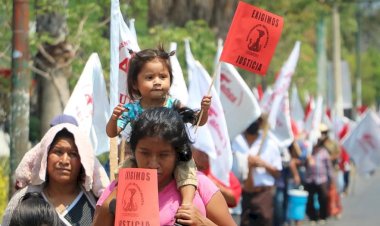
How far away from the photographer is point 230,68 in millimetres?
12305

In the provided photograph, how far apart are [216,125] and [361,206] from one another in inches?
647

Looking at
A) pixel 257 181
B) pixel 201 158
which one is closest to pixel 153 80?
pixel 201 158

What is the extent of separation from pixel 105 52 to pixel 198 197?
28.3 ft

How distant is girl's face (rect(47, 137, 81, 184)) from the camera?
650cm

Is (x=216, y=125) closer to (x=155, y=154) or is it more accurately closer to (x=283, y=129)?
(x=155, y=154)

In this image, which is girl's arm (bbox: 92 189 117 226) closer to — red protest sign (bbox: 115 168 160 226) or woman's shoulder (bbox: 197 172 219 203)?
red protest sign (bbox: 115 168 160 226)

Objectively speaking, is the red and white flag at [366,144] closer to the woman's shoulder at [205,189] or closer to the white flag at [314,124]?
the white flag at [314,124]

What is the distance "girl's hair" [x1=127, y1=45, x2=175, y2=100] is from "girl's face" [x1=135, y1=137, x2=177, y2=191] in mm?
1235

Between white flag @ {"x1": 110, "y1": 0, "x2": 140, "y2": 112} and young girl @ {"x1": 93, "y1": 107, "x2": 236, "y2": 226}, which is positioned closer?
young girl @ {"x1": 93, "y1": 107, "x2": 236, "y2": 226}

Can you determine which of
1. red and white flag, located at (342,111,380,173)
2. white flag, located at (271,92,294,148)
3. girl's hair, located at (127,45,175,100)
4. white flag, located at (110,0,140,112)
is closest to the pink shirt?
girl's hair, located at (127,45,175,100)

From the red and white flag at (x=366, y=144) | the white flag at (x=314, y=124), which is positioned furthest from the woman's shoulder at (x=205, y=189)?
the white flag at (x=314, y=124)

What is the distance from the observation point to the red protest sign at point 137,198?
5.04 m

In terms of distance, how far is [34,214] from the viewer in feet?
18.2

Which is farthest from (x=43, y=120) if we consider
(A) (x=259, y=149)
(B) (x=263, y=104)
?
(B) (x=263, y=104)
